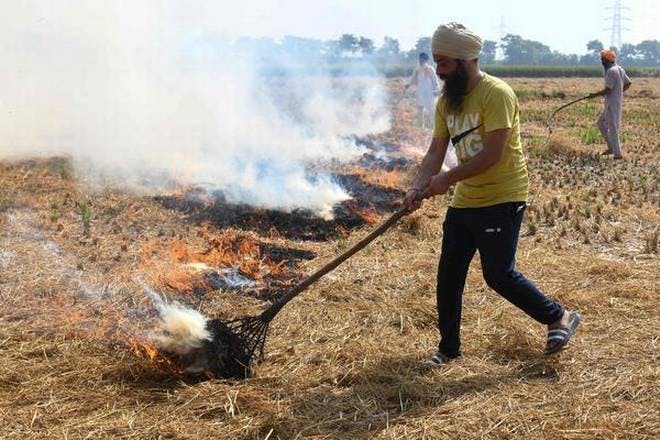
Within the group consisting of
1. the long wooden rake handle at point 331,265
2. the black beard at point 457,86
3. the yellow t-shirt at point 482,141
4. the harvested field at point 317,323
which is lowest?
the harvested field at point 317,323

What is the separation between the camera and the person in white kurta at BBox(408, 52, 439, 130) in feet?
44.3

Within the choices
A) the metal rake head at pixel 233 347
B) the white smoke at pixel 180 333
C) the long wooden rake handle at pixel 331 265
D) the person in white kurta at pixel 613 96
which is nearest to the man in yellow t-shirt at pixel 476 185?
the long wooden rake handle at pixel 331 265

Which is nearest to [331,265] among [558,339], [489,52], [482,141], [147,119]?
[482,141]

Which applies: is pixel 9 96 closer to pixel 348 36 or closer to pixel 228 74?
pixel 228 74

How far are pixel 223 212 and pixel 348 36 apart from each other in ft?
72.8

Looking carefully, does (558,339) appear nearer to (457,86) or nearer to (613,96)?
(457,86)

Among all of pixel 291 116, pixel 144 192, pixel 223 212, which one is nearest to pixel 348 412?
pixel 223 212

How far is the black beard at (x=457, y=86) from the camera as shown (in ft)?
11.4

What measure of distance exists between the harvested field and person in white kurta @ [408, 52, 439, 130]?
599 cm

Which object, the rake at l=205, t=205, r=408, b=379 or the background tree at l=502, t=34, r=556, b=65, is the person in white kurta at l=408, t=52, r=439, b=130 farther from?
the background tree at l=502, t=34, r=556, b=65

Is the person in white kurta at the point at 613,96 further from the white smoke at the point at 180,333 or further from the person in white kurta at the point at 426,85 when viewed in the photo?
the white smoke at the point at 180,333

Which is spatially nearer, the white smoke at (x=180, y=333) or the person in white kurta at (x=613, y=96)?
the white smoke at (x=180, y=333)

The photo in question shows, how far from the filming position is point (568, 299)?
477cm

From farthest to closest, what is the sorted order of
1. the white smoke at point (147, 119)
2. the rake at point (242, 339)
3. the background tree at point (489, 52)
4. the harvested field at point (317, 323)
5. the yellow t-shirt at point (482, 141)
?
the background tree at point (489, 52)
the white smoke at point (147, 119)
the rake at point (242, 339)
the yellow t-shirt at point (482, 141)
the harvested field at point (317, 323)
